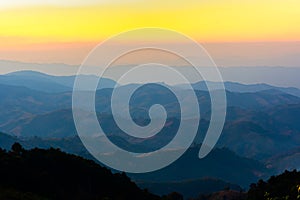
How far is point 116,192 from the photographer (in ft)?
216

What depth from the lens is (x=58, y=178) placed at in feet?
204

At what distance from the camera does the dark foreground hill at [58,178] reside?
52875 mm

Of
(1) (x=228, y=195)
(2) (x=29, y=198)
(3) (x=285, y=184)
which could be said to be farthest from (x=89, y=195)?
(1) (x=228, y=195)

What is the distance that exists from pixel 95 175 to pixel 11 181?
19231 mm

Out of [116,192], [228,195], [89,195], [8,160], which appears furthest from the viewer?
[228,195]

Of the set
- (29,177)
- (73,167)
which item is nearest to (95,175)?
(73,167)

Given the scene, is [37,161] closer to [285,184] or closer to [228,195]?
[285,184]

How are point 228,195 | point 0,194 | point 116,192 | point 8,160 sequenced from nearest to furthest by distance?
point 0,194, point 8,160, point 116,192, point 228,195

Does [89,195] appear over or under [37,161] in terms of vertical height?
under

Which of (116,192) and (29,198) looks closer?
(29,198)

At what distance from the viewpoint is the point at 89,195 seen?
199 feet

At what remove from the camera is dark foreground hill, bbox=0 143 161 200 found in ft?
173

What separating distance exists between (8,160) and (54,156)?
11661mm

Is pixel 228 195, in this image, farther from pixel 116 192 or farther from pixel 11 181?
pixel 11 181
